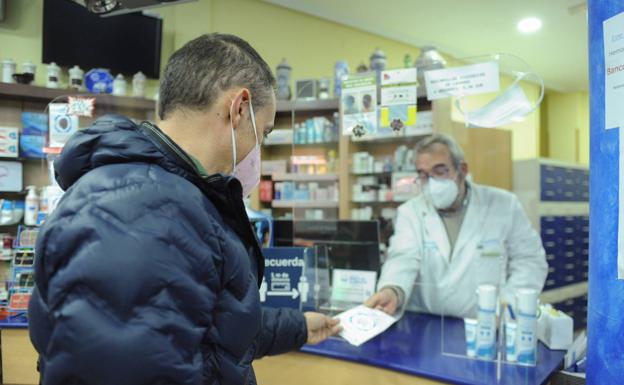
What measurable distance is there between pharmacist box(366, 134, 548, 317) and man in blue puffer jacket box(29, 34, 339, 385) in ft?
4.85

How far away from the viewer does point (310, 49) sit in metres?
5.60

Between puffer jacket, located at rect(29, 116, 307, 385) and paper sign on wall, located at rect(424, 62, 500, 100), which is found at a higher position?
paper sign on wall, located at rect(424, 62, 500, 100)

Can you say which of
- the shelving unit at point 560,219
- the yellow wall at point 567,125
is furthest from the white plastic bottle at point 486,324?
the yellow wall at point 567,125

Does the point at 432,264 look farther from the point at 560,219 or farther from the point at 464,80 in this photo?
the point at 560,219

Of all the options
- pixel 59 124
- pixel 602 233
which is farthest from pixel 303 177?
pixel 602 233

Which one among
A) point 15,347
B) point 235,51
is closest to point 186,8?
point 15,347

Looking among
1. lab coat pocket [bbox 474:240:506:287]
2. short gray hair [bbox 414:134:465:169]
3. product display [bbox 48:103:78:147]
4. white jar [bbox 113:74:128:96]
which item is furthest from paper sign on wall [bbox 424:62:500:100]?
white jar [bbox 113:74:128:96]

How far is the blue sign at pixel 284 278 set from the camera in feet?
6.66

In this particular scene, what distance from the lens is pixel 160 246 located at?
794mm

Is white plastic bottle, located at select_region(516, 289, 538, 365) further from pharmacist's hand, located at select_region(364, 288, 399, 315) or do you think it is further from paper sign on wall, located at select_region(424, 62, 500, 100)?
paper sign on wall, located at select_region(424, 62, 500, 100)

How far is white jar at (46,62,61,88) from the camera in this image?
150 inches

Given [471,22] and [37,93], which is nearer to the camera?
[37,93]

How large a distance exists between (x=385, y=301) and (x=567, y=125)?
26.7 ft

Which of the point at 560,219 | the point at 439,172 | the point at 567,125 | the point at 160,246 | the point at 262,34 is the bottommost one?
the point at 560,219
